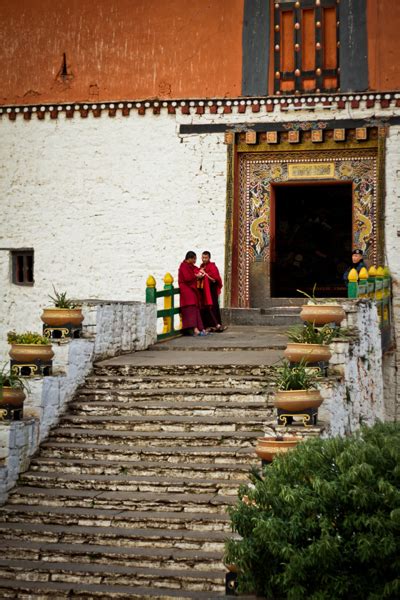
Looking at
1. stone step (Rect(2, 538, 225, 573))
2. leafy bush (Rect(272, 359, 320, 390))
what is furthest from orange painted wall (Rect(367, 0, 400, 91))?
stone step (Rect(2, 538, 225, 573))

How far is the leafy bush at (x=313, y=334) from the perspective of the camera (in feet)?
39.9

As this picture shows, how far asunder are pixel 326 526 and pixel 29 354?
535 cm

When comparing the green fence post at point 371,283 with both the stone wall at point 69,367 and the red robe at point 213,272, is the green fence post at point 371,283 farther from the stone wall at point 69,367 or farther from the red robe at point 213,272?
the stone wall at point 69,367

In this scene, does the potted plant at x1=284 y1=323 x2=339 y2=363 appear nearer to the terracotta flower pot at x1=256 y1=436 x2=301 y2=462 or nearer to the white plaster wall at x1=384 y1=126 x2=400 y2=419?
the terracotta flower pot at x1=256 y1=436 x2=301 y2=462

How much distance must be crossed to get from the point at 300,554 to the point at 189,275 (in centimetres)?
959

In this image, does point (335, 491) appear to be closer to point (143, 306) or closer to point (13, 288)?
point (143, 306)

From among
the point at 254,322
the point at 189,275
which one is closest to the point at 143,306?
the point at 189,275

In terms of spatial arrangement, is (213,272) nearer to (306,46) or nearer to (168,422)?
(306,46)

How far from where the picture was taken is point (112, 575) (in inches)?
401

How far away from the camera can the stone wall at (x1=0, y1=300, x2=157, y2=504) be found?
11.8m

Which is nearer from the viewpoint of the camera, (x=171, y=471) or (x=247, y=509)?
(x=247, y=509)

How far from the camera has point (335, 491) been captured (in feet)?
26.1

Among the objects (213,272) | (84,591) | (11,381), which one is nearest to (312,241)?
(213,272)

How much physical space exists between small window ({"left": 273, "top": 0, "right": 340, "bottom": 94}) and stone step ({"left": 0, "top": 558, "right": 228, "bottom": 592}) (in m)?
10.5
